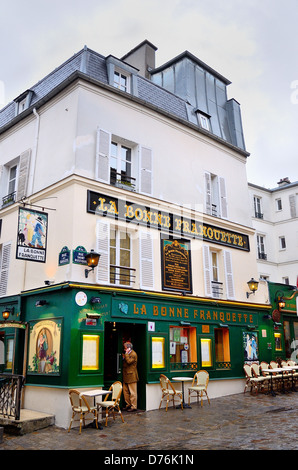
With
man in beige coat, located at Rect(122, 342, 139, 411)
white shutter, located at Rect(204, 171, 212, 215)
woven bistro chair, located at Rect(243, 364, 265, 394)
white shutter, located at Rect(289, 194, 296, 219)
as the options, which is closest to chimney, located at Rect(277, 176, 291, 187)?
white shutter, located at Rect(289, 194, 296, 219)

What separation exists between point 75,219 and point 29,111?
4450 millimetres

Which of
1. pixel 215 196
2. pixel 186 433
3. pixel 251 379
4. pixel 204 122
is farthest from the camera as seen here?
pixel 204 122

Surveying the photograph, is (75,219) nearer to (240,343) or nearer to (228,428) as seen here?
(228,428)

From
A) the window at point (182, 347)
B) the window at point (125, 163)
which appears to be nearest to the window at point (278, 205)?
the window at point (125, 163)

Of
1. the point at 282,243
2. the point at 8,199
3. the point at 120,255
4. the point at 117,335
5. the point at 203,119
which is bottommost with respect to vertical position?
the point at 117,335

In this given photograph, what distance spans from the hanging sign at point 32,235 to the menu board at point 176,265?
3376 mm

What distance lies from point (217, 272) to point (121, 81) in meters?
6.57

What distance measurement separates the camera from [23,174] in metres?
12.0

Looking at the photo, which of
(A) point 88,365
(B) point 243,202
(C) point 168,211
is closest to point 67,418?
(A) point 88,365

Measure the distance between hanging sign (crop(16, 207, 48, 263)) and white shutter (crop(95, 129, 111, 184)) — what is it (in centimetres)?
174

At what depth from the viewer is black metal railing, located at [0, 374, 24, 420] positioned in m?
8.14

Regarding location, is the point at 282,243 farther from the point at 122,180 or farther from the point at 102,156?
the point at 102,156

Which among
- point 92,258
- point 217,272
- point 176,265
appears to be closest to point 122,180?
point 176,265

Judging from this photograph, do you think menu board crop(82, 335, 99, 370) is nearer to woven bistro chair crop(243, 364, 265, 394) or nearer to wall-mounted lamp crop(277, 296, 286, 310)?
woven bistro chair crop(243, 364, 265, 394)
